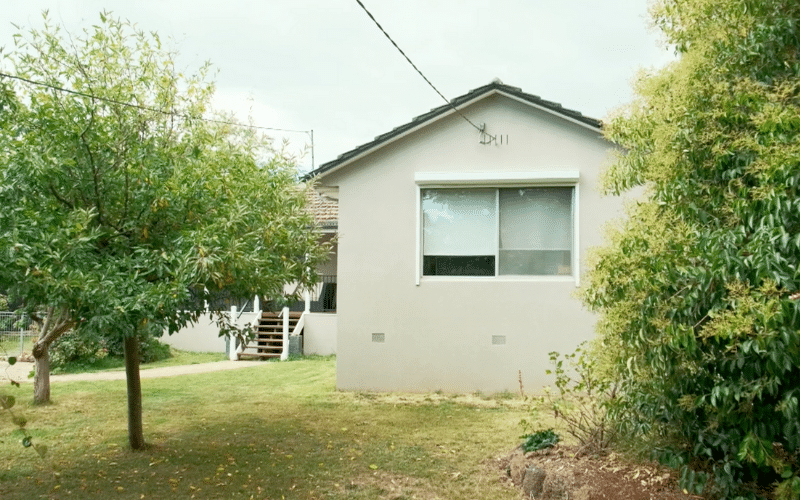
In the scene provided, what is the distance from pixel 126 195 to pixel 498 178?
6503 millimetres

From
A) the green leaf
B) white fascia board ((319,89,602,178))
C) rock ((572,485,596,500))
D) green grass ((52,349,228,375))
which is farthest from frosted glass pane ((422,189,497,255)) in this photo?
the green leaf

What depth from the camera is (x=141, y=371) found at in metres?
15.8

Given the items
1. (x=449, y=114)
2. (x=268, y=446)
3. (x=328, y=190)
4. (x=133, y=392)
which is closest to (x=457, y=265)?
(x=449, y=114)

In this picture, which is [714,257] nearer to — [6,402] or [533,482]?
[533,482]

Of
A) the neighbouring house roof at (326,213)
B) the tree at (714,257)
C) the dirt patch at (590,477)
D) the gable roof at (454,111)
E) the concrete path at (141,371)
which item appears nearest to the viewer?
the tree at (714,257)

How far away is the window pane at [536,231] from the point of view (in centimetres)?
1151

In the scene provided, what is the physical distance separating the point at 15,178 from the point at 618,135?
5192 millimetres

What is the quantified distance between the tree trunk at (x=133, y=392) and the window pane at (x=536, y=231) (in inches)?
242

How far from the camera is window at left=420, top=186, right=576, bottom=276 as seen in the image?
11523mm

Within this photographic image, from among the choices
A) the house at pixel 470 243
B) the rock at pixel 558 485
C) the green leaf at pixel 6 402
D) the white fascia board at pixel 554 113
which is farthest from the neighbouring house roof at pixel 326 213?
the green leaf at pixel 6 402

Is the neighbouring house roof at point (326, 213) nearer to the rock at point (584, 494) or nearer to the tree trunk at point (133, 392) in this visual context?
the tree trunk at point (133, 392)

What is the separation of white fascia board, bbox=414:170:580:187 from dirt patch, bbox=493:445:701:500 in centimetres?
569

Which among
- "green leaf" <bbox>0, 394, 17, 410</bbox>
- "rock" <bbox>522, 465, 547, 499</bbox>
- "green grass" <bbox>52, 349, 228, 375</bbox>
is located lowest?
"green grass" <bbox>52, 349, 228, 375</bbox>

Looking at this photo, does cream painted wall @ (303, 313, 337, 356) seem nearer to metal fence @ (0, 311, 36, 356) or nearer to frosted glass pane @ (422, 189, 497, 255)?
metal fence @ (0, 311, 36, 356)
